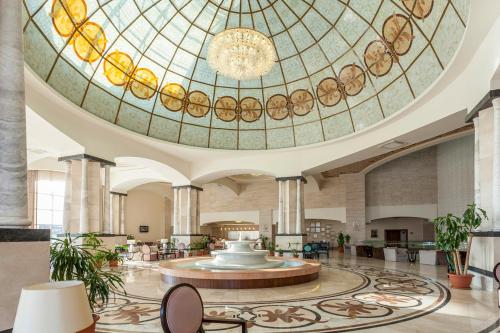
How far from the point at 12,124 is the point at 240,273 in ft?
18.9

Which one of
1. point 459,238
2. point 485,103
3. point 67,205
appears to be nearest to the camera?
point 485,103

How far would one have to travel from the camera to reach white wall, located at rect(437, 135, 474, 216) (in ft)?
53.8

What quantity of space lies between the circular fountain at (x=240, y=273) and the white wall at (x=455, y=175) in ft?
34.7

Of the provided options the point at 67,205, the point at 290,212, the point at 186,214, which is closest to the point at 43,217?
the point at 186,214

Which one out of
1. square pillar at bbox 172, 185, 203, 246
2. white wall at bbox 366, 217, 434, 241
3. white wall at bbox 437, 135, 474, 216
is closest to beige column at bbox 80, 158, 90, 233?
square pillar at bbox 172, 185, 203, 246

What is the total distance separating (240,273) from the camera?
813 centimetres

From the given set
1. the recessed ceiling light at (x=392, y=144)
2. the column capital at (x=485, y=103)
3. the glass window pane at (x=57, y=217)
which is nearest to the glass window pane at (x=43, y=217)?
the glass window pane at (x=57, y=217)

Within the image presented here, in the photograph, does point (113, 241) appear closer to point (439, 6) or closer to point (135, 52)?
point (135, 52)

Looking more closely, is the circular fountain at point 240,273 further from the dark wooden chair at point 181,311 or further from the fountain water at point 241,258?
the dark wooden chair at point 181,311

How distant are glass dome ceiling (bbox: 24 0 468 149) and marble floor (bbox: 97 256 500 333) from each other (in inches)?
217

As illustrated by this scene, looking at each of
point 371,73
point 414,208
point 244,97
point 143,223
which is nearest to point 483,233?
point 371,73

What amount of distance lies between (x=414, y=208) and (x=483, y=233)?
13549mm

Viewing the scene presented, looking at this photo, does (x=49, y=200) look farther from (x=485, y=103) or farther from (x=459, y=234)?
(x=485, y=103)

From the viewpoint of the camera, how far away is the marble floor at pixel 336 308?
197 inches
